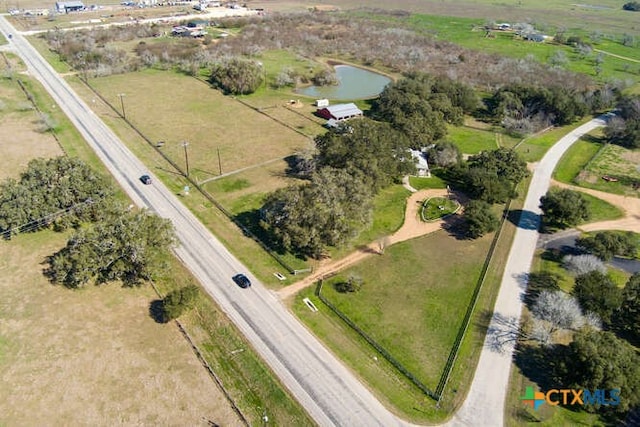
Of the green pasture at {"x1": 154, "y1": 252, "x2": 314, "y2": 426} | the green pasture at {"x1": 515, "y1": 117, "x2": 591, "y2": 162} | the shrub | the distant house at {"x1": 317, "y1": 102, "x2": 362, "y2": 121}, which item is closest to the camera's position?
the green pasture at {"x1": 154, "y1": 252, "x2": 314, "y2": 426}

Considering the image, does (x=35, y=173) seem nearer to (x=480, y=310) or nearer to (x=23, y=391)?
(x=23, y=391)

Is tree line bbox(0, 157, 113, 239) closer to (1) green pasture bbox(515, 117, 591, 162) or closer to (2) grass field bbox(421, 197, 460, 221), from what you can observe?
(2) grass field bbox(421, 197, 460, 221)

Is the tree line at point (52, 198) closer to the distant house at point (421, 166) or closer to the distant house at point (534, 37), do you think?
the distant house at point (421, 166)

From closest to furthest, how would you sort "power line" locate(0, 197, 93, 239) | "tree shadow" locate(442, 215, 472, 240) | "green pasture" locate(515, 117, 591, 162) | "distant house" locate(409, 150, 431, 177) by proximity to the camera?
1. "power line" locate(0, 197, 93, 239)
2. "tree shadow" locate(442, 215, 472, 240)
3. "distant house" locate(409, 150, 431, 177)
4. "green pasture" locate(515, 117, 591, 162)

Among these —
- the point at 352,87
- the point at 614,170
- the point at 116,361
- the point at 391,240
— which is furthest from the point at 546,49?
the point at 116,361

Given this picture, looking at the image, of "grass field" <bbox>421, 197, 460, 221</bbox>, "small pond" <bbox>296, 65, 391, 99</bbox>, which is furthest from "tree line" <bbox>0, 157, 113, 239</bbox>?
"small pond" <bbox>296, 65, 391, 99</bbox>

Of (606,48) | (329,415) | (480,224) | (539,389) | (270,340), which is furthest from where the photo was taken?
(606,48)

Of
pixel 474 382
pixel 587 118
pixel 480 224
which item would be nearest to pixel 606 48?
pixel 587 118
